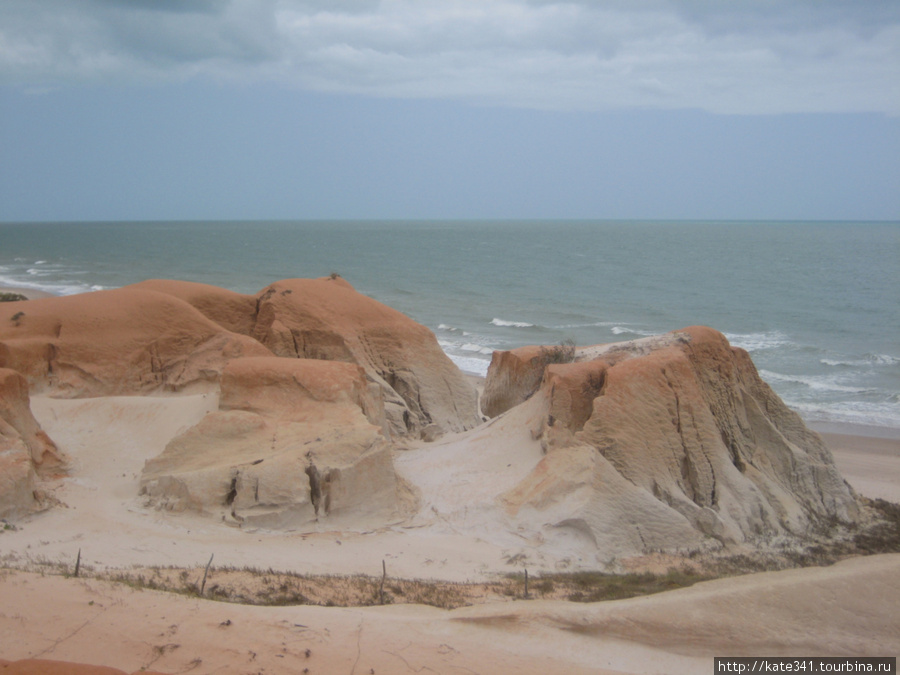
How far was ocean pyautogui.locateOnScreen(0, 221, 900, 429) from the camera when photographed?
1366 inches

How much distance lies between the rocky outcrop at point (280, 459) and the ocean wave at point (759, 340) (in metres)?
29.7

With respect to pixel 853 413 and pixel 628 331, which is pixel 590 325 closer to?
pixel 628 331

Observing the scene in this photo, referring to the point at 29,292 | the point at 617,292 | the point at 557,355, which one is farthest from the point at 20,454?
the point at 617,292

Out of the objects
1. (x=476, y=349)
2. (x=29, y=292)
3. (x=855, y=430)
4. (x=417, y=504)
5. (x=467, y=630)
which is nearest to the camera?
(x=467, y=630)

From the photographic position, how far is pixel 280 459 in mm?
12266

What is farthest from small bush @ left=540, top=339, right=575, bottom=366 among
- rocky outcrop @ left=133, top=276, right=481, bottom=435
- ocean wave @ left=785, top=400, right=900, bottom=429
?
ocean wave @ left=785, top=400, right=900, bottom=429

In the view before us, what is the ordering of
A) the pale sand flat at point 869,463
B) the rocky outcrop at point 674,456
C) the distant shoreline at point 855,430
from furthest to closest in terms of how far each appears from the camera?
the distant shoreline at point 855,430, the pale sand flat at point 869,463, the rocky outcrop at point 674,456

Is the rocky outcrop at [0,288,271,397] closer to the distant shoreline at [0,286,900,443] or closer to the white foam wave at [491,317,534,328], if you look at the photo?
the distant shoreline at [0,286,900,443]

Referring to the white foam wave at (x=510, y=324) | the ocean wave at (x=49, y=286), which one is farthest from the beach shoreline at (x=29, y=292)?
the white foam wave at (x=510, y=324)

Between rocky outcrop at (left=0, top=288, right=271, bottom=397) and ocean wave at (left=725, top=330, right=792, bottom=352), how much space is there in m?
29.2

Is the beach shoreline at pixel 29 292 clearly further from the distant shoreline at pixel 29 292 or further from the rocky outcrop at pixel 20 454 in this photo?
the rocky outcrop at pixel 20 454

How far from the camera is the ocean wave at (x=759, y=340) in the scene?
128ft

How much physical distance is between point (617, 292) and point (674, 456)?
49.4m

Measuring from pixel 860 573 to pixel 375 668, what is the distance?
6551 mm
